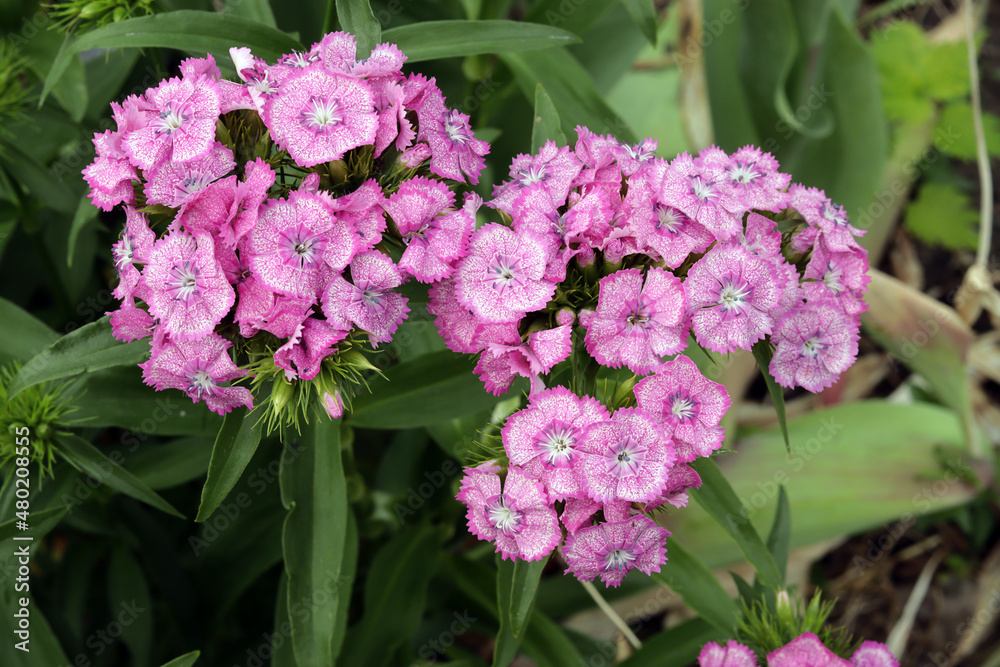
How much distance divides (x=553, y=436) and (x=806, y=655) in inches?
25.0

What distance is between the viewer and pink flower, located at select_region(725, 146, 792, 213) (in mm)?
1287

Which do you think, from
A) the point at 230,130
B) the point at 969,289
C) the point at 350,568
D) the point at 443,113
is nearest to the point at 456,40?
the point at 443,113

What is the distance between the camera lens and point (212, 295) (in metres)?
1.13

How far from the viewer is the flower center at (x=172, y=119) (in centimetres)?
116

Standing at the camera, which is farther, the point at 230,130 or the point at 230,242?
the point at 230,130

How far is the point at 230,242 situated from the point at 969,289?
8.14 feet

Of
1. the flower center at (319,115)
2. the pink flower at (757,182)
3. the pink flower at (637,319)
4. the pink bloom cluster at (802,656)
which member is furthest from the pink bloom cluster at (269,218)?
the pink bloom cluster at (802,656)

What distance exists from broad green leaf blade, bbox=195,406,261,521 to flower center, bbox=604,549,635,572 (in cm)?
60

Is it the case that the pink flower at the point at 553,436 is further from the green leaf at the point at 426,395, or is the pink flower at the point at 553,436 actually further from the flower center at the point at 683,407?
the green leaf at the point at 426,395

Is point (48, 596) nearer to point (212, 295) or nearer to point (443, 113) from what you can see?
point (212, 295)

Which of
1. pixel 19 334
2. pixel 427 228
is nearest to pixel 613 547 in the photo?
pixel 427 228

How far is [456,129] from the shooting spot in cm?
132

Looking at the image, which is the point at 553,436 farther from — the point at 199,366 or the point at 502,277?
the point at 199,366

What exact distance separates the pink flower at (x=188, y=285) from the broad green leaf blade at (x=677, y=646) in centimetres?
134
